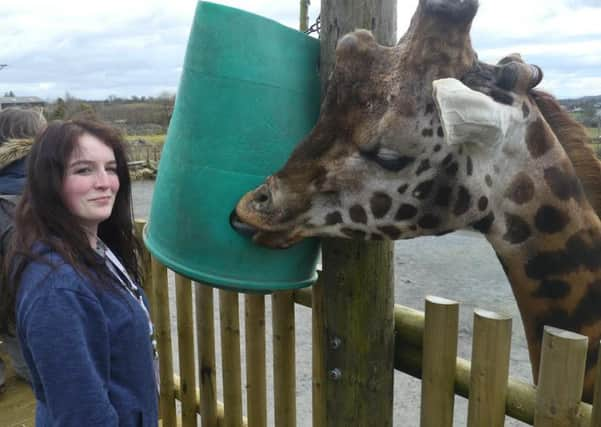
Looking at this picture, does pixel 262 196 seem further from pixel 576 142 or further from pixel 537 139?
pixel 576 142

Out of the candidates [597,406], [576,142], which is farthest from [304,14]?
[597,406]

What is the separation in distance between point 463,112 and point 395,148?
0.23 metres

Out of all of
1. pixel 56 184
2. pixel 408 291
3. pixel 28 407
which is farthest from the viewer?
pixel 408 291

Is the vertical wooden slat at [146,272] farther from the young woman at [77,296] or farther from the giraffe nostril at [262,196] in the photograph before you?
the giraffe nostril at [262,196]

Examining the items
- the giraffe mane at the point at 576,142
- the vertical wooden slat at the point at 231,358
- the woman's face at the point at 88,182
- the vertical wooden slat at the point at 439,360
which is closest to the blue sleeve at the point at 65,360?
the woman's face at the point at 88,182

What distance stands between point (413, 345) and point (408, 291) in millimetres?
4439

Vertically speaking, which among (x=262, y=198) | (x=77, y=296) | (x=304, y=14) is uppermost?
(x=304, y=14)

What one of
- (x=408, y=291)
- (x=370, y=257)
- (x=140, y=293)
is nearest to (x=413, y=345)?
(x=370, y=257)

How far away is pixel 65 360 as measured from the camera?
1.46 meters

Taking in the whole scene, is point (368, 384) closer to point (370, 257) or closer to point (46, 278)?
point (370, 257)

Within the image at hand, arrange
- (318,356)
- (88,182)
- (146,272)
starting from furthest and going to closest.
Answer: (146,272) < (318,356) < (88,182)

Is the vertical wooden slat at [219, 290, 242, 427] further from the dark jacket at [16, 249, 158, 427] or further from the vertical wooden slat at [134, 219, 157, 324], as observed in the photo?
the dark jacket at [16, 249, 158, 427]

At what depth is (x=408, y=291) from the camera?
20.5 feet

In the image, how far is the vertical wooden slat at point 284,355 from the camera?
233cm
